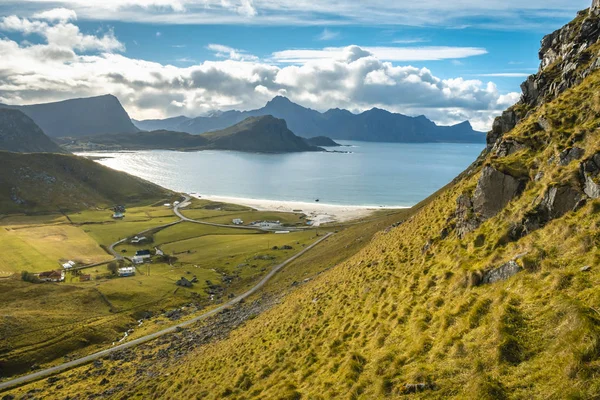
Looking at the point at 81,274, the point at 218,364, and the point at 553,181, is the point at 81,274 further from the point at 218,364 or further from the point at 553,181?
the point at 553,181

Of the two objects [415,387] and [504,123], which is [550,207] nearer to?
[415,387]

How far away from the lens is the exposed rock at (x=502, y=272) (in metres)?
18.9

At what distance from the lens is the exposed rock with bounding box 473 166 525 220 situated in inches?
1016

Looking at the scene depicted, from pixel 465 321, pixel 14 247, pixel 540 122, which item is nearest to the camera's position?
pixel 465 321

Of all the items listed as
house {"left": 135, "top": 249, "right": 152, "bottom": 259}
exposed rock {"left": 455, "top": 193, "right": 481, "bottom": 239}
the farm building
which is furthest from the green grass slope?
house {"left": 135, "top": 249, "right": 152, "bottom": 259}

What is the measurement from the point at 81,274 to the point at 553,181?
379ft

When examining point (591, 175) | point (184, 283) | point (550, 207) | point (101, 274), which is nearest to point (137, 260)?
point (101, 274)

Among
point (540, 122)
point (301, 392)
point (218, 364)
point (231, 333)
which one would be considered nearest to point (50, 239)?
point (231, 333)

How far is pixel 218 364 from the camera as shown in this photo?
3631 cm

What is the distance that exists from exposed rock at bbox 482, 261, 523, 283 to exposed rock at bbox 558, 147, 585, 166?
352 inches

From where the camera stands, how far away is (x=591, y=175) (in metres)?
20.4

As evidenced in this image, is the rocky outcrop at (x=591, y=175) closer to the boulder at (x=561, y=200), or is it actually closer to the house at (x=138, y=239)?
the boulder at (x=561, y=200)

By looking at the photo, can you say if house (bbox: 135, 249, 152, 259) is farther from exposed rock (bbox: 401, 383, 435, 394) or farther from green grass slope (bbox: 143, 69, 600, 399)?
exposed rock (bbox: 401, 383, 435, 394)

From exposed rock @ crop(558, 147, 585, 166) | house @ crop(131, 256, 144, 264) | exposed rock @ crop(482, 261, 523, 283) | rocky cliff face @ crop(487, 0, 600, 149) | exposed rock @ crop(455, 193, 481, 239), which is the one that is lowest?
house @ crop(131, 256, 144, 264)
